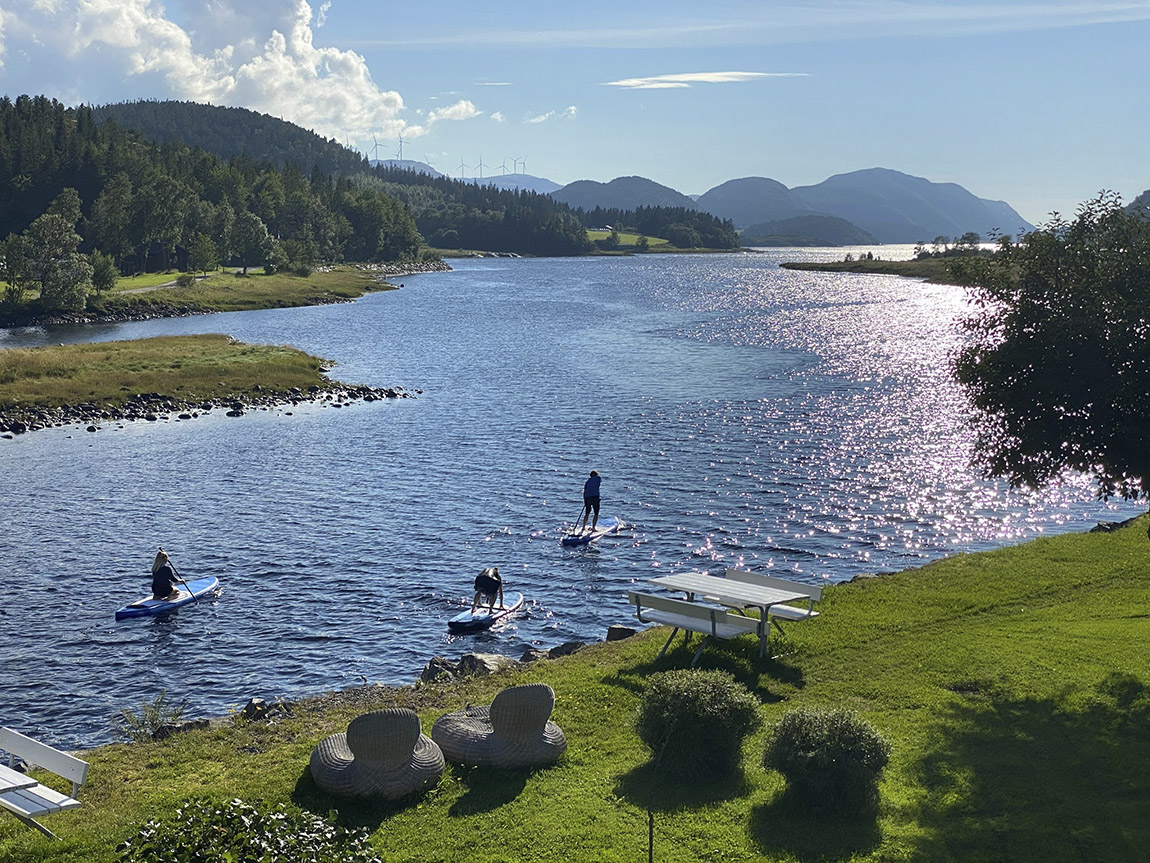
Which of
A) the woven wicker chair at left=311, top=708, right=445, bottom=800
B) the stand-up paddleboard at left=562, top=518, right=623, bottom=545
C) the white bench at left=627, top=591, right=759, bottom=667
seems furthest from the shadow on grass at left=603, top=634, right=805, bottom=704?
the stand-up paddleboard at left=562, top=518, right=623, bottom=545

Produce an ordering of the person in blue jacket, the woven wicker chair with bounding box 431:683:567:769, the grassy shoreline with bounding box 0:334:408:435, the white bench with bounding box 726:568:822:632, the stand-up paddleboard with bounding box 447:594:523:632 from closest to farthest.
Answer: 1. the woven wicker chair with bounding box 431:683:567:769
2. the white bench with bounding box 726:568:822:632
3. the stand-up paddleboard with bounding box 447:594:523:632
4. the person in blue jacket
5. the grassy shoreline with bounding box 0:334:408:435

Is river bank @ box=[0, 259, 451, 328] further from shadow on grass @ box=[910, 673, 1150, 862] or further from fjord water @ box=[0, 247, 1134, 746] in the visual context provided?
shadow on grass @ box=[910, 673, 1150, 862]

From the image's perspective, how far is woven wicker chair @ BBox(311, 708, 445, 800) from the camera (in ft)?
49.0

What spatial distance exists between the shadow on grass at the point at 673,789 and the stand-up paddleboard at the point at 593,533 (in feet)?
84.1

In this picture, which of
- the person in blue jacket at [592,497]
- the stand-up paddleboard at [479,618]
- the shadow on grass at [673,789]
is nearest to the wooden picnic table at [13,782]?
the shadow on grass at [673,789]

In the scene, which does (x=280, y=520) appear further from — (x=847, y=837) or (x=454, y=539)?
(x=847, y=837)

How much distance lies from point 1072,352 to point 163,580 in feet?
94.0

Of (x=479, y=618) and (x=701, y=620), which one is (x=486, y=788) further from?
(x=479, y=618)

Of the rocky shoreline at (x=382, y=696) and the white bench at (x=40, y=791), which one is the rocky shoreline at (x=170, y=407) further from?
the white bench at (x=40, y=791)

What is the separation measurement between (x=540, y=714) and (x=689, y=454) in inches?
1721

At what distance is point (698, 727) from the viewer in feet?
50.1

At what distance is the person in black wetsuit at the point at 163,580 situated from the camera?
3344 centimetres

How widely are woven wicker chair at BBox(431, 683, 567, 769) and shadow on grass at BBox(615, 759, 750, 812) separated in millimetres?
1495

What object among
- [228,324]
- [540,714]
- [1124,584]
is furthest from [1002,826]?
[228,324]
